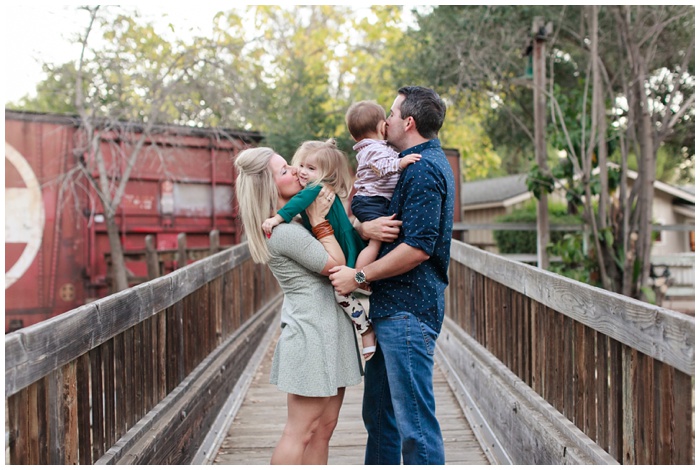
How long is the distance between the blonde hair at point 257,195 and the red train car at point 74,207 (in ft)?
26.3

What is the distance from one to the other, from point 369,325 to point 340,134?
13525mm

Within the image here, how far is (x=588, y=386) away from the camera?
9.32 feet

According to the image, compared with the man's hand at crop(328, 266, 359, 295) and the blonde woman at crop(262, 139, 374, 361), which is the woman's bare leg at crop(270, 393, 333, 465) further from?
the man's hand at crop(328, 266, 359, 295)

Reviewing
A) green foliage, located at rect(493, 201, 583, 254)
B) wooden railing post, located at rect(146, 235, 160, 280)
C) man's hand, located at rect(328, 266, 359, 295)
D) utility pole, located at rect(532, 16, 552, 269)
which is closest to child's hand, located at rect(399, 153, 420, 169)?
man's hand, located at rect(328, 266, 359, 295)

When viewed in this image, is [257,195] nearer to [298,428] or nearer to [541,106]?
[298,428]

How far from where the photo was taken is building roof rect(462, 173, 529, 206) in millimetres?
23531

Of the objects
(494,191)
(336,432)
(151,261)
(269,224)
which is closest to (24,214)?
(151,261)

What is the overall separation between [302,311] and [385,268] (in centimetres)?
39

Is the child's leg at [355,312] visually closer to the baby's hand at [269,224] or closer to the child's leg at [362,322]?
the child's leg at [362,322]

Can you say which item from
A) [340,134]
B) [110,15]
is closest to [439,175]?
[110,15]

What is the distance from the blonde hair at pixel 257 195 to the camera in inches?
109

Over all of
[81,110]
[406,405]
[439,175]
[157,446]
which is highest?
[81,110]

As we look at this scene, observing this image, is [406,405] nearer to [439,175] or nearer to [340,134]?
[439,175]

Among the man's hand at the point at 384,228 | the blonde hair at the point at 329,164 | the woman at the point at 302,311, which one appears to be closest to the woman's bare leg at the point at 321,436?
the woman at the point at 302,311
